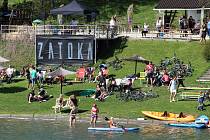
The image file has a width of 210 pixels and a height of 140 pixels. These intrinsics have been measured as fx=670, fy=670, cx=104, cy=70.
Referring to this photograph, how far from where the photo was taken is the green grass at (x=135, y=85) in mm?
40562

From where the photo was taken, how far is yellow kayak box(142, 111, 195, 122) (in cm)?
3794

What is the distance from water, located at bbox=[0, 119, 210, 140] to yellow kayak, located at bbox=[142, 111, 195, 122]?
0.65 metres

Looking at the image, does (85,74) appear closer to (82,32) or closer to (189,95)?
(82,32)

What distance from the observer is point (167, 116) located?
3862cm

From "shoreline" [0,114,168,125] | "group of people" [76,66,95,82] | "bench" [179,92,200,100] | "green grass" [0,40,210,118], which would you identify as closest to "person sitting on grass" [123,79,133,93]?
"green grass" [0,40,210,118]

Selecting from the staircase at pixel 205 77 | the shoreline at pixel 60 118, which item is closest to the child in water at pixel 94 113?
the shoreline at pixel 60 118

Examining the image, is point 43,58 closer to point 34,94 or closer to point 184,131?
point 34,94

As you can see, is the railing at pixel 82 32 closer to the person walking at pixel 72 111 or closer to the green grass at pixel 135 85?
the green grass at pixel 135 85

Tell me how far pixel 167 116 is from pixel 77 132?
5.73 meters

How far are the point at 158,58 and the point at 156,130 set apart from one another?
53.5ft

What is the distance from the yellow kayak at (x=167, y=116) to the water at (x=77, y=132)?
2.13ft

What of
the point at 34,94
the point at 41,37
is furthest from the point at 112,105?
the point at 41,37

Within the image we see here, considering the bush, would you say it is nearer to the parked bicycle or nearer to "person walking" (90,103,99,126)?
the parked bicycle

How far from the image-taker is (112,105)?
4200 cm
